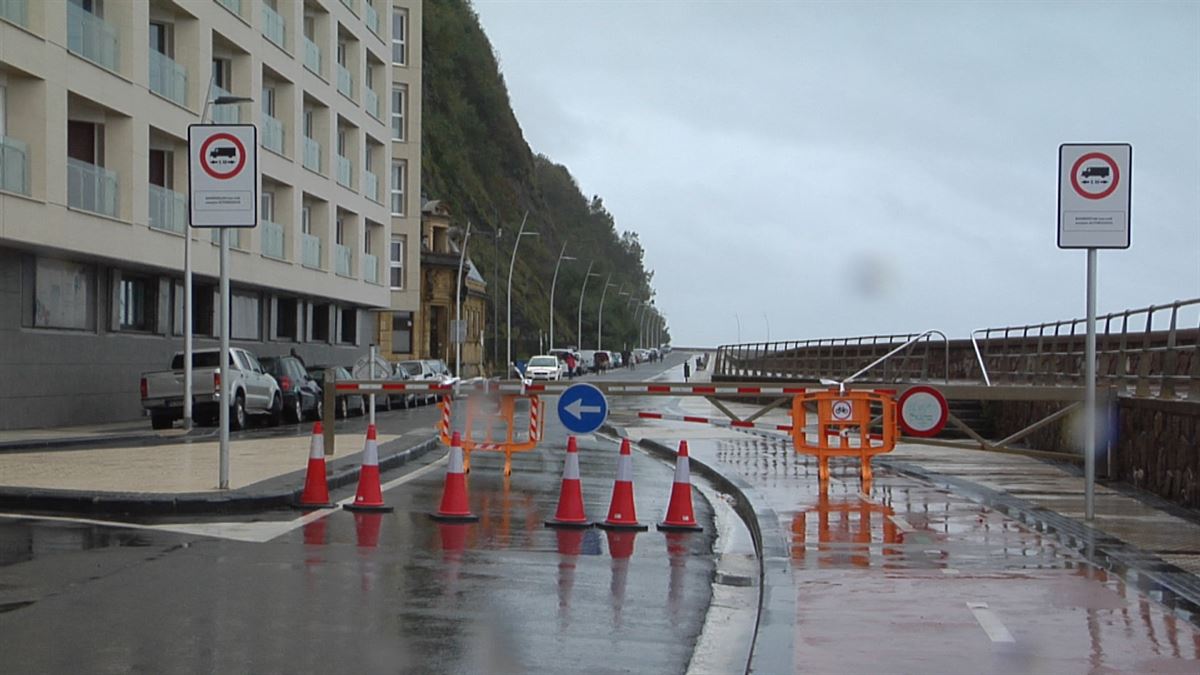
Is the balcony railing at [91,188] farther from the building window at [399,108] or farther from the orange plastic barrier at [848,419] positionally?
the building window at [399,108]

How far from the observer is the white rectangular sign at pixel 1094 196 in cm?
1294

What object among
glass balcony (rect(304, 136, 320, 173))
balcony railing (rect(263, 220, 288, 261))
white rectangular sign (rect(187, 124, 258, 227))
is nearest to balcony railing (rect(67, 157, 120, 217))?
balcony railing (rect(263, 220, 288, 261))

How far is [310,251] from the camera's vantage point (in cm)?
5025

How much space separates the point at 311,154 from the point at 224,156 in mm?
36705

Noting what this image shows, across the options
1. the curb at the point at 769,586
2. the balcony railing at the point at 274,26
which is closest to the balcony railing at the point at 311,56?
the balcony railing at the point at 274,26

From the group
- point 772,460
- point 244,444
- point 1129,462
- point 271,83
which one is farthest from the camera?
point 271,83

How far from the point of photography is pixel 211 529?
480 inches

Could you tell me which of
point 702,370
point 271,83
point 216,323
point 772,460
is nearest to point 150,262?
point 216,323

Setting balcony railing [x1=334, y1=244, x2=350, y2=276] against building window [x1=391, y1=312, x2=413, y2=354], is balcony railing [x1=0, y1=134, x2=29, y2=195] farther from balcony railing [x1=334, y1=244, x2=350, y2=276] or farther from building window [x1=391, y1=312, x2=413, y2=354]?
building window [x1=391, y1=312, x2=413, y2=354]

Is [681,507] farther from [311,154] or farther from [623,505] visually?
[311,154]

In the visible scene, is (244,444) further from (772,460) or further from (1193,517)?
(1193,517)

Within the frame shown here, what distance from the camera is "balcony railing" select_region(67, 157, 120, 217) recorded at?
104 feet

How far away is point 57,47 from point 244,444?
38.5 feet

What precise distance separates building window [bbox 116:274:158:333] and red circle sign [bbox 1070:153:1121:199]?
27.7m
